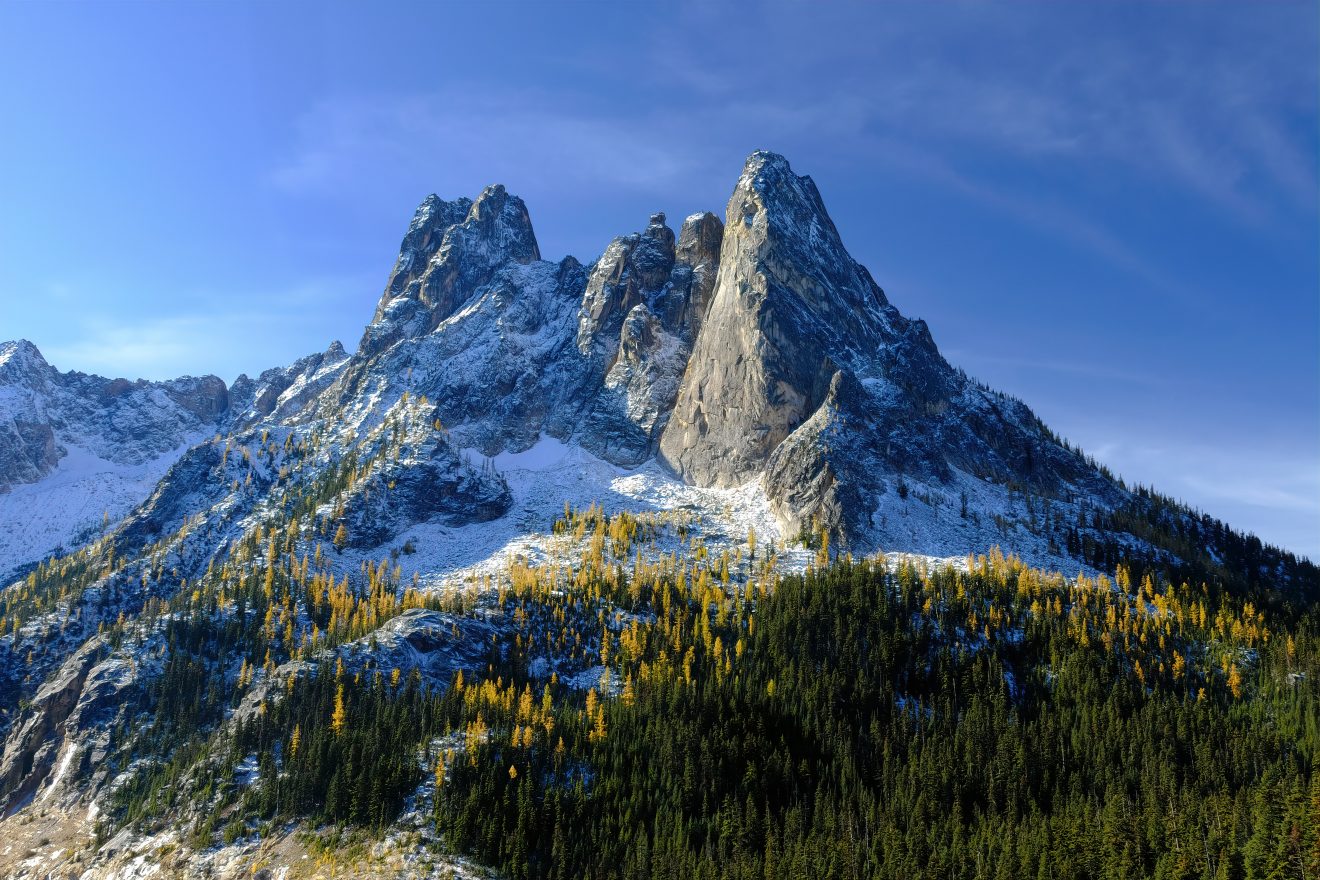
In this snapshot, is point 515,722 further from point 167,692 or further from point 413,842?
point 167,692

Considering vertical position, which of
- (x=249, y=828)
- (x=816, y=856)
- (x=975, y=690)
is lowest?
(x=249, y=828)

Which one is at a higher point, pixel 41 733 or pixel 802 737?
pixel 802 737

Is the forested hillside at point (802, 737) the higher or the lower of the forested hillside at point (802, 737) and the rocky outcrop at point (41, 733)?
the higher

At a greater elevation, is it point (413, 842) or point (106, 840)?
point (413, 842)

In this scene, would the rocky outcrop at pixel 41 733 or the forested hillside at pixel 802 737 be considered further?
the rocky outcrop at pixel 41 733

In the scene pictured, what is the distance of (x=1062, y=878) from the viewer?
107688 millimetres

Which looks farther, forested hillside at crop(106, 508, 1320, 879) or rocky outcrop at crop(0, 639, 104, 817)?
rocky outcrop at crop(0, 639, 104, 817)

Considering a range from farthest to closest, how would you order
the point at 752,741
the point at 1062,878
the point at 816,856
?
the point at 752,741 < the point at 816,856 < the point at 1062,878

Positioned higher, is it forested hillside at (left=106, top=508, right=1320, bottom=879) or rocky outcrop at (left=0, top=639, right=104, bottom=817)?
forested hillside at (left=106, top=508, right=1320, bottom=879)

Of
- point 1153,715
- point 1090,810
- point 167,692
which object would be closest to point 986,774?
point 1090,810

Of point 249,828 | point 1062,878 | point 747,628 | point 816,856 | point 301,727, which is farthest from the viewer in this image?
point 747,628

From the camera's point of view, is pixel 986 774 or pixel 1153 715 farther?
pixel 1153 715

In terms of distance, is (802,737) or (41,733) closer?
(802,737)

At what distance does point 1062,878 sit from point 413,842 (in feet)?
267
